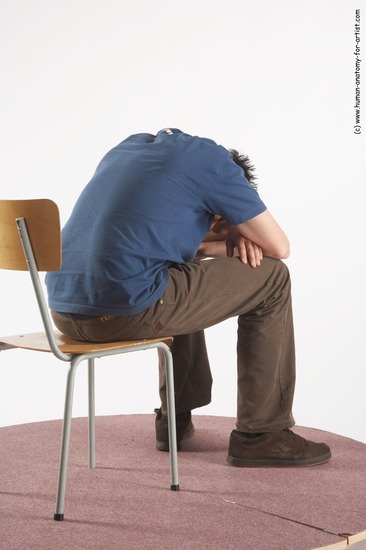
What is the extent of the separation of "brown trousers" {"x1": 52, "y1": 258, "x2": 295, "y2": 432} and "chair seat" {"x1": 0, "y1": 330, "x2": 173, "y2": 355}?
0.11 ft

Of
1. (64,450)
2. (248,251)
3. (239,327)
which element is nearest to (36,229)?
(64,450)

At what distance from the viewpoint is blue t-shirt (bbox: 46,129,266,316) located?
238 centimetres

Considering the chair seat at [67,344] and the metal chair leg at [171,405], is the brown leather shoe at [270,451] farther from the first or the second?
the chair seat at [67,344]

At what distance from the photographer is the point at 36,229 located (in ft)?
7.03

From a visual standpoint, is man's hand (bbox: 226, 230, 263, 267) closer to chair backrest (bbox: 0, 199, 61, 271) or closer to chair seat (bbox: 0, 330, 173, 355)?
chair seat (bbox: 0, 330, 173, 355)

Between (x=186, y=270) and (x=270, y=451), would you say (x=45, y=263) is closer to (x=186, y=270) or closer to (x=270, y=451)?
(x=186, y=270)

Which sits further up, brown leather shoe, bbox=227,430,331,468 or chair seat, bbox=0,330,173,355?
chair seat, bbox=0,330,173,355

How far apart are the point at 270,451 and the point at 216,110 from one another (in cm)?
237

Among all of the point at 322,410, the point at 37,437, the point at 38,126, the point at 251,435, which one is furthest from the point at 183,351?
the point at 38,126

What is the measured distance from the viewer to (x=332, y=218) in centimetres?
474

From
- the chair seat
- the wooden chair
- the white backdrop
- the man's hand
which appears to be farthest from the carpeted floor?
the white backdrop

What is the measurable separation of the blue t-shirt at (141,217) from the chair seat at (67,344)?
3.2 inches

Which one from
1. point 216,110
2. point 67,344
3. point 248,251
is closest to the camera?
point 67,344

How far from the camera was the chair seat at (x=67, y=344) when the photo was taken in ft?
7.50
